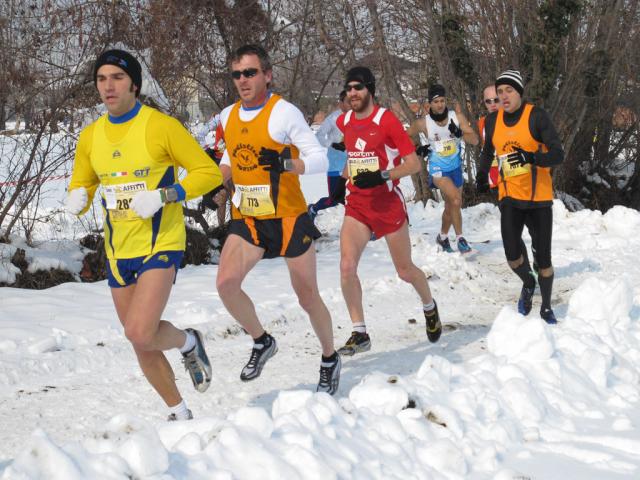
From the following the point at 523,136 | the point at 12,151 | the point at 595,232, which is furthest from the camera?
the point at 595,232

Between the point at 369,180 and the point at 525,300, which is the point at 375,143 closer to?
the point at 369,180

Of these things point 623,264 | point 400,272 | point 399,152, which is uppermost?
point 399,152

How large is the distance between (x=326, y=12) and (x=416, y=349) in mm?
8047

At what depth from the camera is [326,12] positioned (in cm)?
1312

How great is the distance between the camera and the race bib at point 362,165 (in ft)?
19.6

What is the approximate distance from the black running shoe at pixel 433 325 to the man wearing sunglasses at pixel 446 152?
11.7 ft

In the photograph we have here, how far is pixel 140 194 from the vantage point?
4043mm

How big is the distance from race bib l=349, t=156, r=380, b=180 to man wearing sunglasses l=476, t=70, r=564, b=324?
47.7 inches

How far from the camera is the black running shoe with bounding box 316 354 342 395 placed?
5.00m

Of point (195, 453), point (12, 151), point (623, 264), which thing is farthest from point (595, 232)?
point (195, 453)

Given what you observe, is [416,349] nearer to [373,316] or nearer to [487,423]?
[373,316]

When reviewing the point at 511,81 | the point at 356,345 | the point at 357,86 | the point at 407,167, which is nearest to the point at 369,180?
the point at 407,167

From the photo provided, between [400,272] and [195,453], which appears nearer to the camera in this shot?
[195,453]

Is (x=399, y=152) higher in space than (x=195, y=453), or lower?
higher
